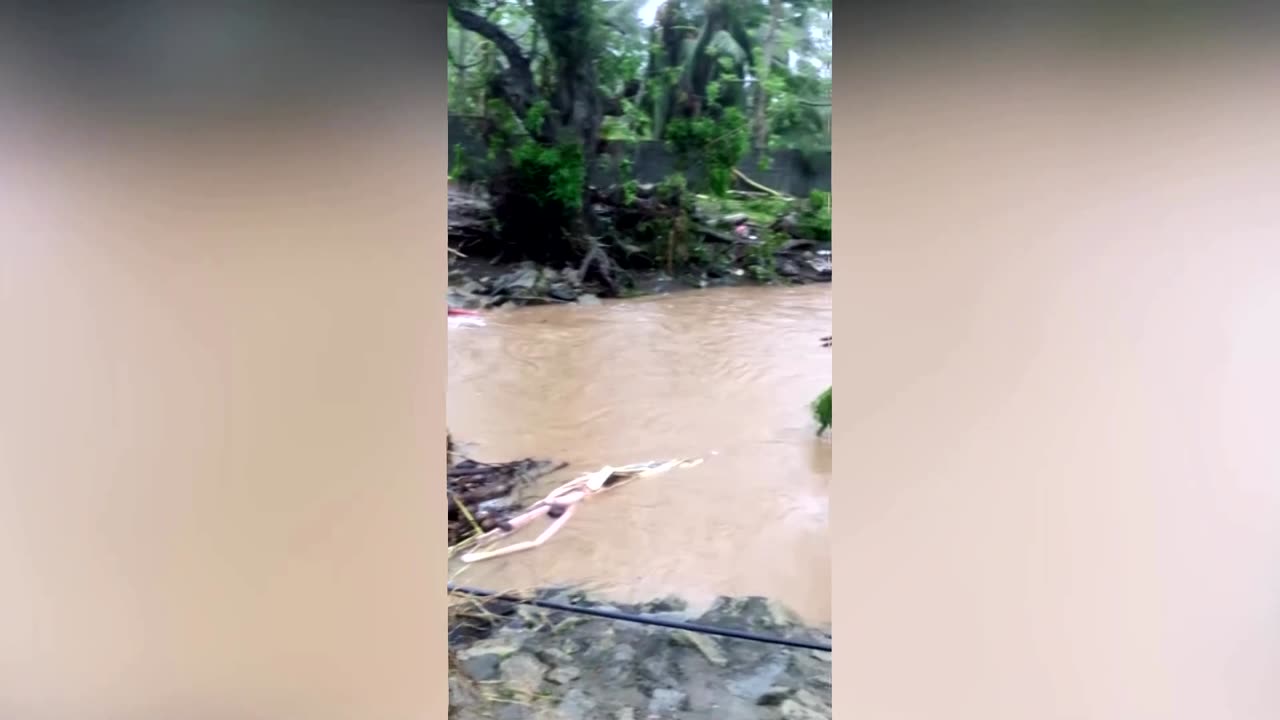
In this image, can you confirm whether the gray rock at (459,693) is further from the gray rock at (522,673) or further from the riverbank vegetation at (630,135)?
the riverbank vegetation at (630,135)

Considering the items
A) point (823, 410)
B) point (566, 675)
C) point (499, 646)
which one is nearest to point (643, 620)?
point (566, 675)

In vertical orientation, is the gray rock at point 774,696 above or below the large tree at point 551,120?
below

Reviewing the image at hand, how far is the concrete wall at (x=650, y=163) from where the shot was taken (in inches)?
59.4

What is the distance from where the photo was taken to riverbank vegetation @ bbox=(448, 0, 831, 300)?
1.53m

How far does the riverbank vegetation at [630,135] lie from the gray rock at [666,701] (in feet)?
2.77

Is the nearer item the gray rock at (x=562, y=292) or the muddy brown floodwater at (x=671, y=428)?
the muddy brown floodwater at (x=671, y=428)
